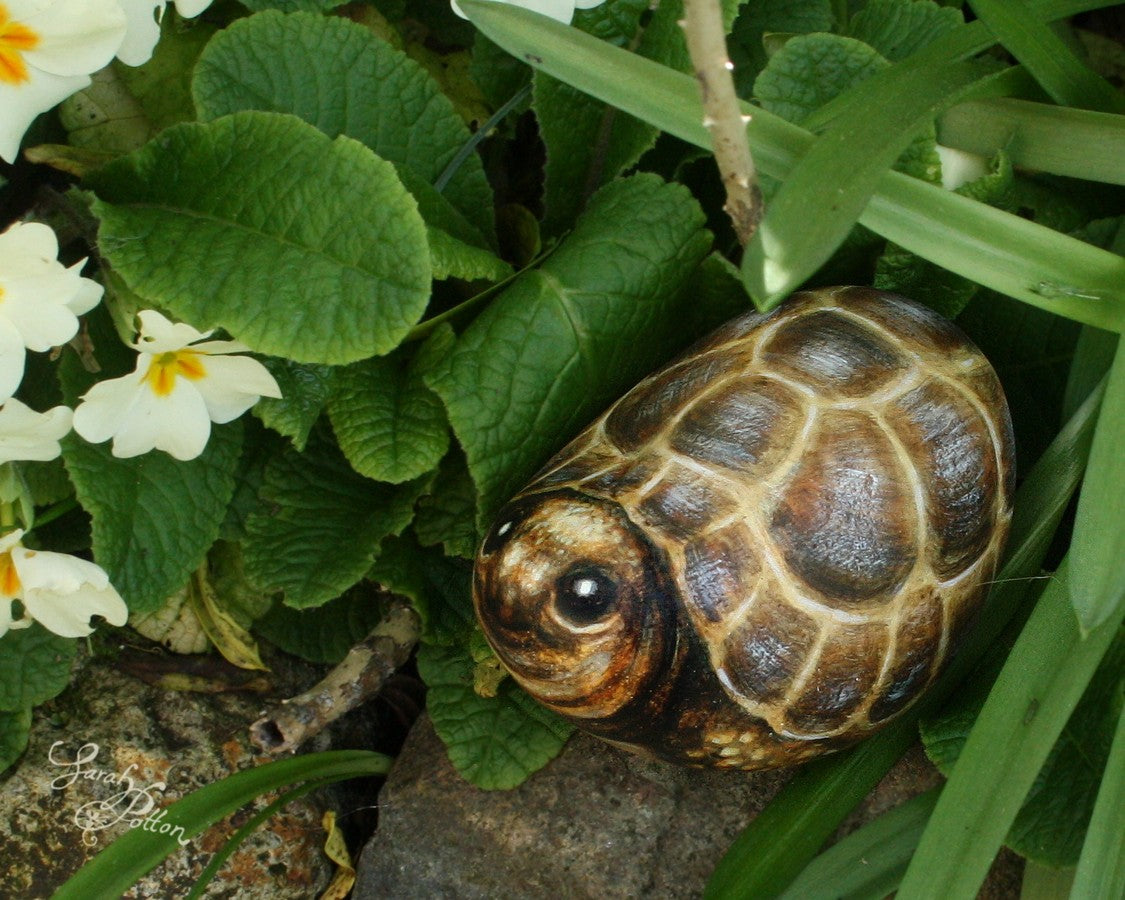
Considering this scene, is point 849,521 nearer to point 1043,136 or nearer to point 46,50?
point 1043,136

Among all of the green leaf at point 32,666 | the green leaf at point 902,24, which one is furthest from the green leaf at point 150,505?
the green leaf at point 902,24

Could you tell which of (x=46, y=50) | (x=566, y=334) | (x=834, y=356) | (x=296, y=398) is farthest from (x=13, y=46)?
(x=834, y=356)

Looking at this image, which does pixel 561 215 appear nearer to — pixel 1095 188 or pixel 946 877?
pixel 1095 188

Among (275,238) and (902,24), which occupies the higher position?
(902,24)

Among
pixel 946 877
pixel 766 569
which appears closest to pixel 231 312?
pixel 766 569

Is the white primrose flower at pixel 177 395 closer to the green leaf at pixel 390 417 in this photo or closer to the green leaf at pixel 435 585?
the green leaf at pixel 390 417
